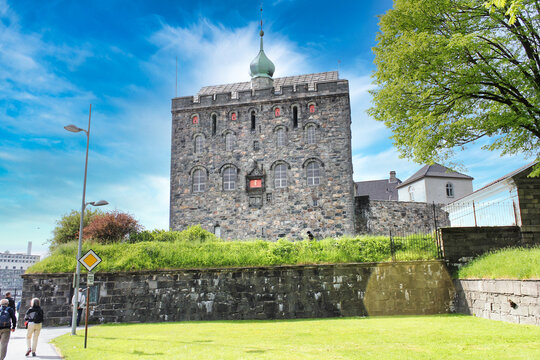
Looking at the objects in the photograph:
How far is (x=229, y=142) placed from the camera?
32969mm

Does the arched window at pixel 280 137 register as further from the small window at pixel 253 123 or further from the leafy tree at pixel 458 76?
the leafy tree at pixel 458 76

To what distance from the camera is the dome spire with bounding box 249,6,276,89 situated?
120ft

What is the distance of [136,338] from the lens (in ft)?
42.1

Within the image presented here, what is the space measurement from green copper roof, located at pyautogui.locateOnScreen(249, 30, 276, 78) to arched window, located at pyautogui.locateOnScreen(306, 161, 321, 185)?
1010 centimetres

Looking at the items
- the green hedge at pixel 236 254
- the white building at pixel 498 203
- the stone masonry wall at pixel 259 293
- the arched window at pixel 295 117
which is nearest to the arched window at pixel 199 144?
the arched window at pixel 295 117

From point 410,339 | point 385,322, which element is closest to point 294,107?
point 385,322

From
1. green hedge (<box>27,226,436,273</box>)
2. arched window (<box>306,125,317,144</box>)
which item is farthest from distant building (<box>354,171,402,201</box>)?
green hedge (<box>27,226,436,273</box>)

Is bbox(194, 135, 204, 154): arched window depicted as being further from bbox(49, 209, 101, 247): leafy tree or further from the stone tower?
bbox(49, 209, 101, 247): leafy tree

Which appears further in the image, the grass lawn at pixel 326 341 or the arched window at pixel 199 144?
the arched window at pixel 199 144

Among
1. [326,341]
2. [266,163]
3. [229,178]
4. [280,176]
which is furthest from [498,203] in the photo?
[229,178]

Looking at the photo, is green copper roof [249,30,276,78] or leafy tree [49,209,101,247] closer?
leafy tree [49,209,101,247]

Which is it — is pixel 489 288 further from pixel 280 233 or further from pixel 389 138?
pixel 280 233

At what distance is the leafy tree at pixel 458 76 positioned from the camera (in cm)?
1493

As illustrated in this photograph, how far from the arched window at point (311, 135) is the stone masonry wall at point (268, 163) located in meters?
0.22
